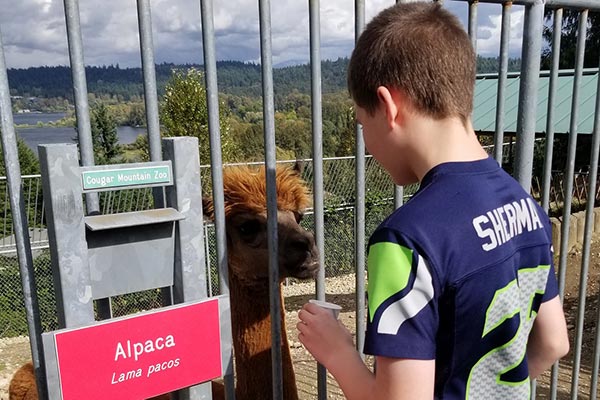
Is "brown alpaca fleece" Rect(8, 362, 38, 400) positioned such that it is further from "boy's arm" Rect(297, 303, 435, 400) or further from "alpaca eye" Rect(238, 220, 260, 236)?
"boy's arm" Rect(297, 303, 435, 400)

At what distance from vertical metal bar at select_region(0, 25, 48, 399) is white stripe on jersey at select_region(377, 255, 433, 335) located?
78 cm

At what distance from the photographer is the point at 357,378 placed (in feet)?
4.04

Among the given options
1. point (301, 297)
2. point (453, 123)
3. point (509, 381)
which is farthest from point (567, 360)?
point (301, 297)

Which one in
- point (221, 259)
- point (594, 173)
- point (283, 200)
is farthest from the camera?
point (283, 200)

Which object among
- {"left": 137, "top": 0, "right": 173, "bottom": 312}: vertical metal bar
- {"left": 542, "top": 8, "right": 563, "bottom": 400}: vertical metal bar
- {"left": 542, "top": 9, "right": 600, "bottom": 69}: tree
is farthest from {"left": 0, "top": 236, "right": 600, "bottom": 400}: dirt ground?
{"left": 542, "top": 9, "right": 600, "bottom": 69}: tree

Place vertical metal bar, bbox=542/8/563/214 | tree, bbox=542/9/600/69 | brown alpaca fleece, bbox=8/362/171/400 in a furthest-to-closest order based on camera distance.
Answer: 1. tree, bbox=542/9/600/69
2. brown alpaca fleece, bbox=8/362/171/400
3. vertical metal bar, bbox=542/8/563/214

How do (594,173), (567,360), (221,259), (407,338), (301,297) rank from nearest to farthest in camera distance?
(407,338) → (221,259) → (594,173) → (567,360) → (301,297)

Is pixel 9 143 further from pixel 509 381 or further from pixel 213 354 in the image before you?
pixel 509 381

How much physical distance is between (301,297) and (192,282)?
10868mm

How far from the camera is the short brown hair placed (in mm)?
1160

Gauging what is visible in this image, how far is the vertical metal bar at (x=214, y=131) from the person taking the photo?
4.48 ft

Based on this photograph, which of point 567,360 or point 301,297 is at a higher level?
point 567,360

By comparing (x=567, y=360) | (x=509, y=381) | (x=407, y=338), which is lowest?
(x=567, y=360)

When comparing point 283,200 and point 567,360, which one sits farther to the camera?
point 567,360
